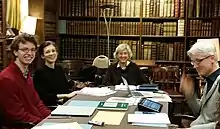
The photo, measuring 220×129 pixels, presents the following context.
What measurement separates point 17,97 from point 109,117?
34.1 inches

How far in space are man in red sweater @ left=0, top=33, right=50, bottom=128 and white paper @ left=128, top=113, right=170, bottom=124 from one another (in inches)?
35.6

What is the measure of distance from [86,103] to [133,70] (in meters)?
1.82

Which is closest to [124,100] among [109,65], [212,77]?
[212,77]

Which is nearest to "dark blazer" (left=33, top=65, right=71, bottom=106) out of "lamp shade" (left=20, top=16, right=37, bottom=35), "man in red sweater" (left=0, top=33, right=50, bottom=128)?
"man in red sweater" (left=0, top=33, right=50, bottom=128)

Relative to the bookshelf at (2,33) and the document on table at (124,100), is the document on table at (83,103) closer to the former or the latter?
the document on table at (124,100)

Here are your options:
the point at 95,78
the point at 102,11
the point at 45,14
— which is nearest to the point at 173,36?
the point at 102,11

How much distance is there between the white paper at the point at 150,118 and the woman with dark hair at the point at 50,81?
1.33 meters

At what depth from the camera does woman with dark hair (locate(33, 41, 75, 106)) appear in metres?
3.64

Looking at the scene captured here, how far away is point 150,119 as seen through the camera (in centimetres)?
233

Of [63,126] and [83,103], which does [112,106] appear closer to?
[83,103]

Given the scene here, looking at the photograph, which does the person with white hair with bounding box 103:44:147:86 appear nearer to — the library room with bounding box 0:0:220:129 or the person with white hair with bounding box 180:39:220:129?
the library room with bounding box 0:0:220:129

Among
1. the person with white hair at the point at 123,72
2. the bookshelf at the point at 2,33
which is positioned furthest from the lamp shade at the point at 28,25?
the person with white hair at the point at 123,72

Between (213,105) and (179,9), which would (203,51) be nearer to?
(213,105)

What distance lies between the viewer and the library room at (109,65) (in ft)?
8.48
